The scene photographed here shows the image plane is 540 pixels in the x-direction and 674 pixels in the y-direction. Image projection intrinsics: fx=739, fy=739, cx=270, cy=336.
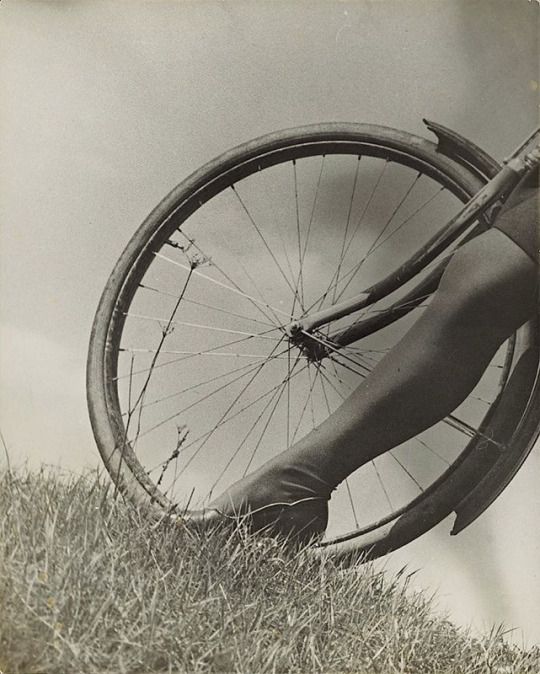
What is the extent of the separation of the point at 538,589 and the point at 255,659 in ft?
2.46

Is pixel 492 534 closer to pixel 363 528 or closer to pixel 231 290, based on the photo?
pixel 363 528

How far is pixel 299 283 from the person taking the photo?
1.86 metres

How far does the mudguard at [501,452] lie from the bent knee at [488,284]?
126 mm

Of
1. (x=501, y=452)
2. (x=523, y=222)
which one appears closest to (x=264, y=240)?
(x=523, y=222)

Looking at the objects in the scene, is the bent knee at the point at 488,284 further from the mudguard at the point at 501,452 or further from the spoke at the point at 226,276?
the spoke at the point at 226,276

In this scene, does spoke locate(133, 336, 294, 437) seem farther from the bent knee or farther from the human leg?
the bent knee

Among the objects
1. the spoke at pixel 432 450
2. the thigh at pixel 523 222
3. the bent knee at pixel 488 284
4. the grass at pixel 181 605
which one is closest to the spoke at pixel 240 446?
the grass at pixel 181 605

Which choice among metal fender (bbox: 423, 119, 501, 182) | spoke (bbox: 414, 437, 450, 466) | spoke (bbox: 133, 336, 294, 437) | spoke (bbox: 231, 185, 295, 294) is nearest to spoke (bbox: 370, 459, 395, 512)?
spoke (bbox: 414, 437, 450, 466)

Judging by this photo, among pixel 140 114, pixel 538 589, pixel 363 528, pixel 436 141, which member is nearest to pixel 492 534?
pixel 538 589

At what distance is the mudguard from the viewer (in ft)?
5.99

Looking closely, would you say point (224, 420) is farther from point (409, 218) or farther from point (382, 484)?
point (409, 218)

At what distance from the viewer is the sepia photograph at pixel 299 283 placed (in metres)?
1.79

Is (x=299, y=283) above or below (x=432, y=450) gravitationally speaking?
above

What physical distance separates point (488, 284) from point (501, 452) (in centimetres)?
42
